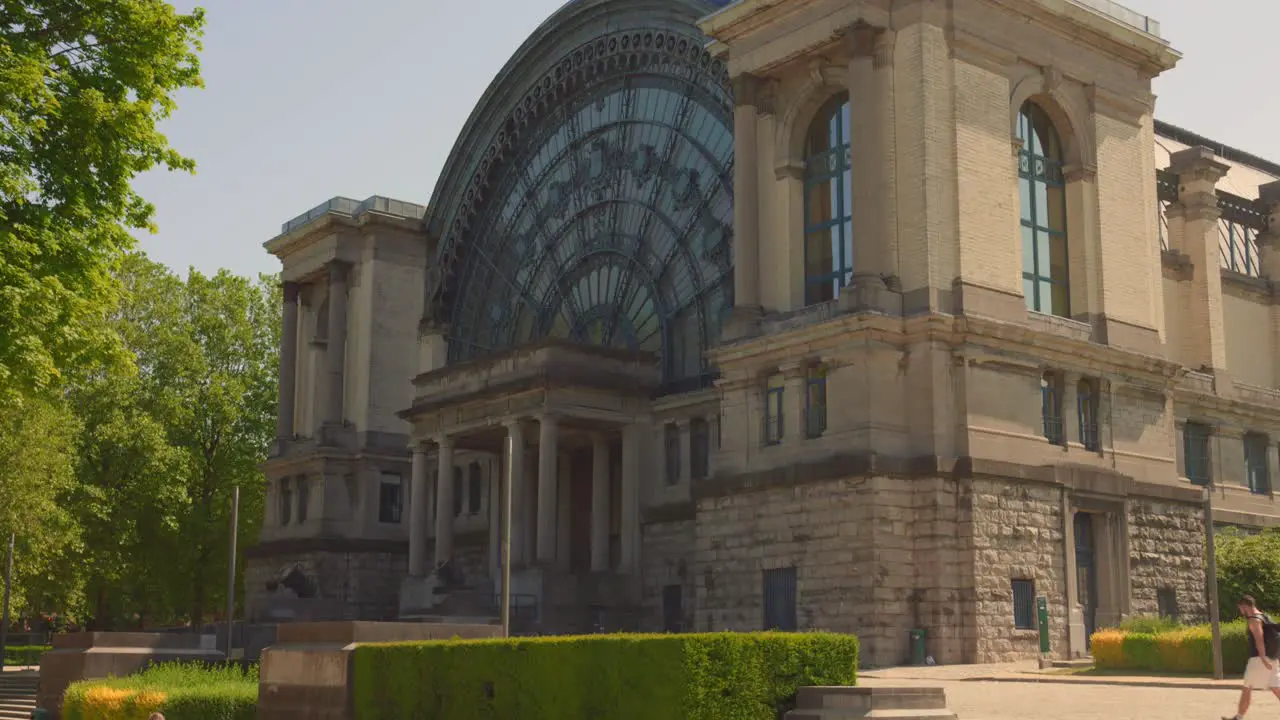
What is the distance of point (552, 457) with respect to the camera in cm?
5672

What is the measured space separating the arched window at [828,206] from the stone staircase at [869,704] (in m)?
27.1

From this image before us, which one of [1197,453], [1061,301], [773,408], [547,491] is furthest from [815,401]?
[1197,453]

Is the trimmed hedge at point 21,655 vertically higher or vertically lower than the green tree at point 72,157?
lower

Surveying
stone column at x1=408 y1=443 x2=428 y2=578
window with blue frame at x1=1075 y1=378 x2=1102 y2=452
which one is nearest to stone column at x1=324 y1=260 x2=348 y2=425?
stone column at x1=408 y1=443 x2=428 y2=578

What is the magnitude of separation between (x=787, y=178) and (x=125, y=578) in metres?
47.8

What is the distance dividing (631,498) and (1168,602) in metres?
19.8

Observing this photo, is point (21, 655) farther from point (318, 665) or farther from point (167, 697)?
point (318, 665)

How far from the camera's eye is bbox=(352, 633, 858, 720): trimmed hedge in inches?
866

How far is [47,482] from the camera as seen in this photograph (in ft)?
209

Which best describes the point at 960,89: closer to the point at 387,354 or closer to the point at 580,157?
the point at 580,157

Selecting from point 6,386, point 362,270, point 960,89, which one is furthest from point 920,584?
point 362,270

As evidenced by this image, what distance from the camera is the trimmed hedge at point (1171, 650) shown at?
112 ft

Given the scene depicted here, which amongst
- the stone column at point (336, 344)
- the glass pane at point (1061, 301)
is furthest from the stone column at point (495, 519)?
the glass pane at point (1061, 301)

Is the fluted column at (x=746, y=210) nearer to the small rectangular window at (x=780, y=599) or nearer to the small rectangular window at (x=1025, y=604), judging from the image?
the small rectangular window at (x=780, y=599)
